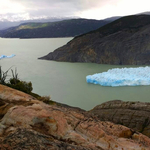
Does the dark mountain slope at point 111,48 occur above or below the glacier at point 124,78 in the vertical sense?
above

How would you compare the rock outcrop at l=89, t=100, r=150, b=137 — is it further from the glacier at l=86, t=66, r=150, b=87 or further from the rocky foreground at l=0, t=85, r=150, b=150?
the glacier at l=86, t=66, r=150, b=87

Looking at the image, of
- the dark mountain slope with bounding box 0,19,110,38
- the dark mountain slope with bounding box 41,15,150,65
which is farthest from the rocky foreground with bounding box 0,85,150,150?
the dark mountain slope with bounding box 0,19,110,38

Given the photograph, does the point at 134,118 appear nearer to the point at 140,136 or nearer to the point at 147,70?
the point at 140,136

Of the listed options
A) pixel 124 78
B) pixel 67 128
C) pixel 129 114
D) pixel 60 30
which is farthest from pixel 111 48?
pixel 60 30

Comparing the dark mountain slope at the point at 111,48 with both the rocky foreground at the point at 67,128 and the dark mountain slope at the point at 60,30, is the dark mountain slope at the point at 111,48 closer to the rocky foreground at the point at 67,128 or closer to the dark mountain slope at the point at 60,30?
the rocky foreground at the point at 67,128

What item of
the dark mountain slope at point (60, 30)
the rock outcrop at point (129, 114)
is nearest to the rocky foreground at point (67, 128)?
the rock outcrop at point (129, 114)

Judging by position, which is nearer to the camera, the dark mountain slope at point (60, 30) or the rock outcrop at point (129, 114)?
the rock outcrop at point (129, 114)

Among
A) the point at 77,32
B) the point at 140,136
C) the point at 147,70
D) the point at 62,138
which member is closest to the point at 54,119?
the point at 62,138
